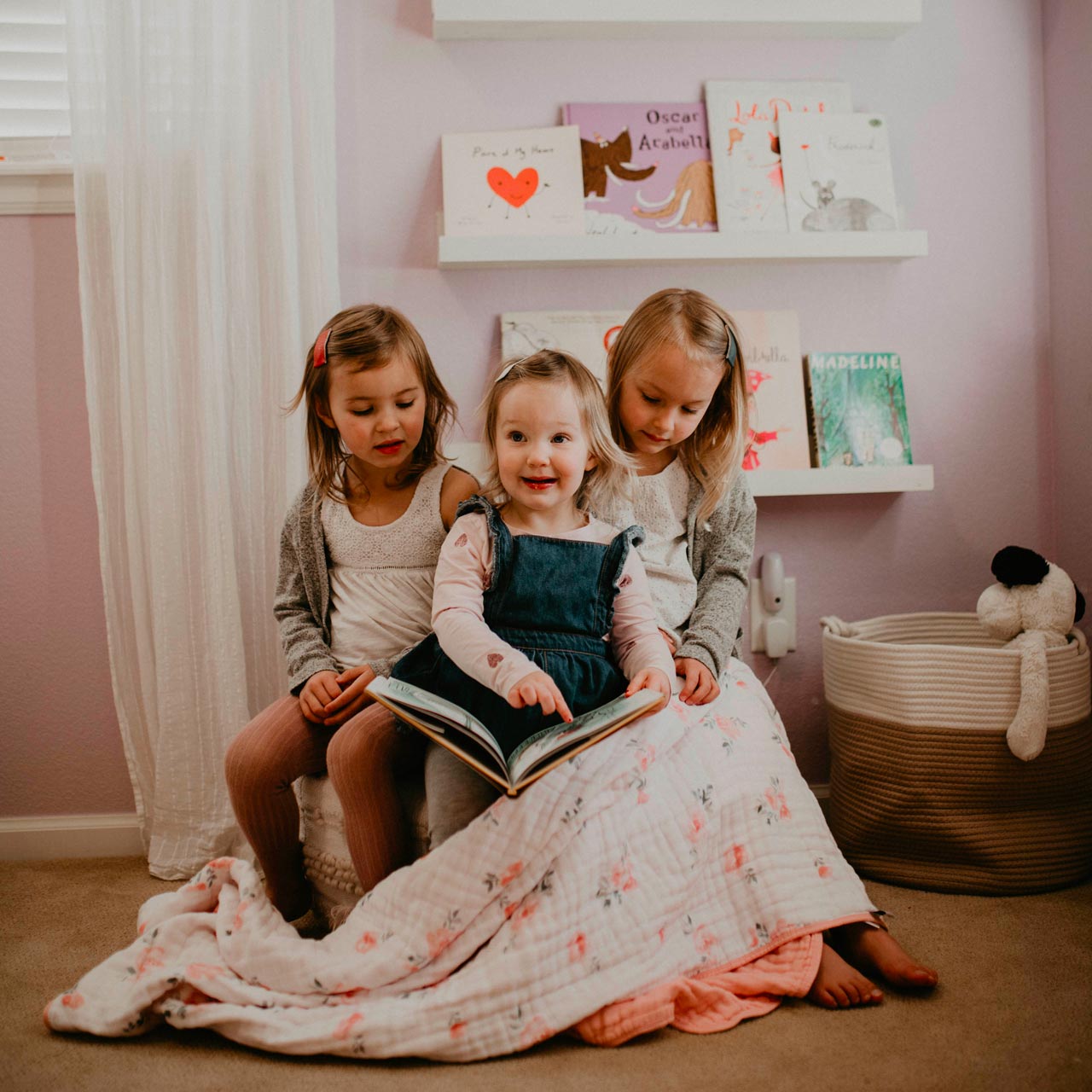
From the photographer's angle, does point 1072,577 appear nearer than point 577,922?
No

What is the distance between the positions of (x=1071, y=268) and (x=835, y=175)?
47cm

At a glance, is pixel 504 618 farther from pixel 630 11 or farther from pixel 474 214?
pixel 630 11

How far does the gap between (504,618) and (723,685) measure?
1.20 ft

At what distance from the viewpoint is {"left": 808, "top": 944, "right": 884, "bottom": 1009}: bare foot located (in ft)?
3.71

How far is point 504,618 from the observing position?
124 cm

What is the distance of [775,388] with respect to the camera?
6.00 feet

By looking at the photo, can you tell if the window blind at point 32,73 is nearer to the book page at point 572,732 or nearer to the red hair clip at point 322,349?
the red hair clip at point 322,349

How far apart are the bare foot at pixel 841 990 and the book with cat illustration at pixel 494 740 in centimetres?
41

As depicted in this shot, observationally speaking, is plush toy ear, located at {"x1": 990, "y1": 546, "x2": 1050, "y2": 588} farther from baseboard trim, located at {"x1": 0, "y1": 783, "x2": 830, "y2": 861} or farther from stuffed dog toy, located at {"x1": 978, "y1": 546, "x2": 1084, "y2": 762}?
baseboard trim, located at {"x1": 0, "y1": 783, "x2": 830, "y2": 861}

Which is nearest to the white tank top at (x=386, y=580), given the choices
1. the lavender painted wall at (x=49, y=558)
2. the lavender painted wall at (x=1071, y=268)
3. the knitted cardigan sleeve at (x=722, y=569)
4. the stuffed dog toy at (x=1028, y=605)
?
the knitted cardigan sleeve at (x=722, y=569)

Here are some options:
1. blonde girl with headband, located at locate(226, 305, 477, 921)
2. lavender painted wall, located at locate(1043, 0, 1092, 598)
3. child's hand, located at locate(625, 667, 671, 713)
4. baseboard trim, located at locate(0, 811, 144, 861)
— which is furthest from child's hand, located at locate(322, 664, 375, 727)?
lavender painted wall, located at locate(1043, 0, 1092, 598)

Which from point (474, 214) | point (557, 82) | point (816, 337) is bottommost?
point (816, 337)

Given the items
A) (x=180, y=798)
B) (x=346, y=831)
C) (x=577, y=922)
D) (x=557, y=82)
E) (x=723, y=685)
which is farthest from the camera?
(x=557, y=82)

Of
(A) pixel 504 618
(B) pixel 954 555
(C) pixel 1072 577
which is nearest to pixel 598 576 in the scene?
(A) pixel 504 618
